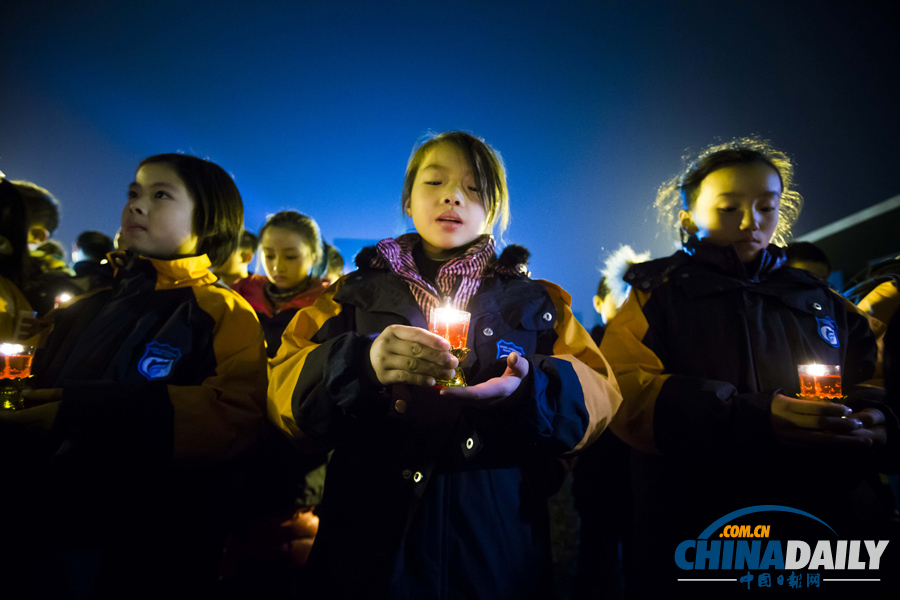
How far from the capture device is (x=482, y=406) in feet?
3.64

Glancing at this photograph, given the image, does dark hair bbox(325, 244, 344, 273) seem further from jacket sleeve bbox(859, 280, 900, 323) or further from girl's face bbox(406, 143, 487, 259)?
jacket sleeve bbox(859, 280, 900, 323)

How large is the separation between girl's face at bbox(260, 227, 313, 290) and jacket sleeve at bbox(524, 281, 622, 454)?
9.92 feet

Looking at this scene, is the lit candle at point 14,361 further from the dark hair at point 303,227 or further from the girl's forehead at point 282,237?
the dark hair at point 303,227

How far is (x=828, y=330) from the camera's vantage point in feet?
5.48

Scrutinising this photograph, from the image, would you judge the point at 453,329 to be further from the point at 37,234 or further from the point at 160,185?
the point at 37,234

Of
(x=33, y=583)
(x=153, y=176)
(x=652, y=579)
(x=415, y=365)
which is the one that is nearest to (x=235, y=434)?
(x=33, y=583)

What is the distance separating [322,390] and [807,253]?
15.3ft

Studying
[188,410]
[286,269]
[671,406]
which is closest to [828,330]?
[671,406]

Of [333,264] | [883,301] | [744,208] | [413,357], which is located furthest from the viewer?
[333,264]

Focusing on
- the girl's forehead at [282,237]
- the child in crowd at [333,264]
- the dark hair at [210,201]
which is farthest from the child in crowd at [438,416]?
the child in crowd at [333,264]

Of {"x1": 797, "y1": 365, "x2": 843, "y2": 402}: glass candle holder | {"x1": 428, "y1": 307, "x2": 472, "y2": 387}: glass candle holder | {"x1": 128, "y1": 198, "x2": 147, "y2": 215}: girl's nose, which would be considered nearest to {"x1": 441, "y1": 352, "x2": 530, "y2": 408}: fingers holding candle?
{"x1": 428, "y1": 307, "x2": 472, "y2": 387}: glass candle holder

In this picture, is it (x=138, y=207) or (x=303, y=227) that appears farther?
(x=303, y=227)

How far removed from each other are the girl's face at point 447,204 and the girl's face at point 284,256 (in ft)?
7.79

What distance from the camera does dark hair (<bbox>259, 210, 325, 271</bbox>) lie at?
3.77 m
